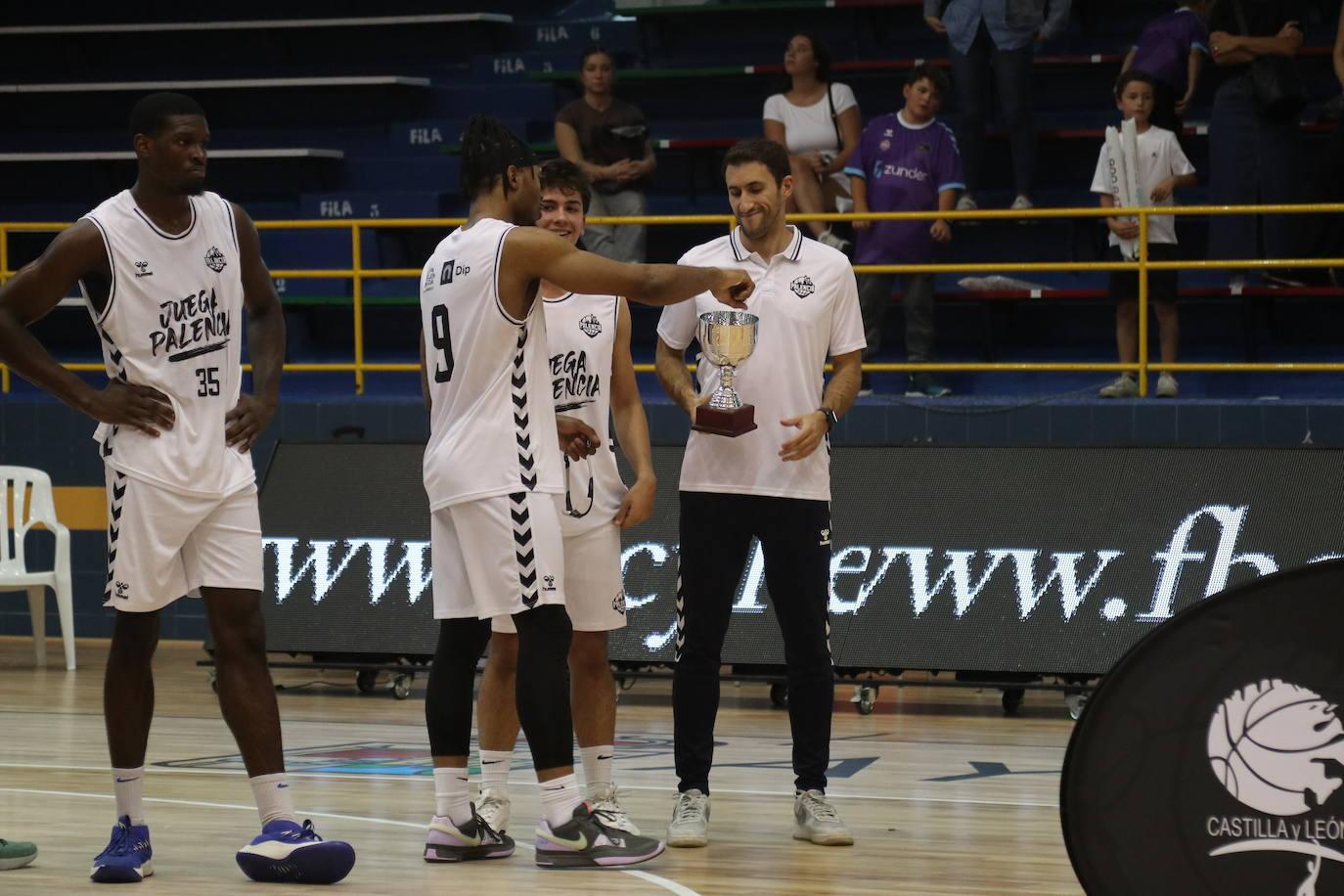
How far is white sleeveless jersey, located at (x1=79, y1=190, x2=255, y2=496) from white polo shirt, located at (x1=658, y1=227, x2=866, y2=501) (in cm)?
143

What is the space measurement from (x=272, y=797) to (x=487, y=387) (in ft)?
4.17

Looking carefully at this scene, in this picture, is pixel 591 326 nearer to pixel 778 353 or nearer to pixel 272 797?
pixel 778 353

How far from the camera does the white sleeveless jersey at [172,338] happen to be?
5340mm

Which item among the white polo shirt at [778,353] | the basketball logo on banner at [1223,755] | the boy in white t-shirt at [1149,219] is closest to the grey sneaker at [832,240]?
the boy in white t-shirt at [1149,219]

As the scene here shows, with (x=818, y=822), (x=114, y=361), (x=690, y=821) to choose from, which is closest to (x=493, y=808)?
(x=690, y=821)

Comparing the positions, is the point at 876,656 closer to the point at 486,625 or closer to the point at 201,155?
the point at 486,625

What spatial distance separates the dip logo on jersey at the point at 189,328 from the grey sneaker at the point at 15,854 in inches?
58.0

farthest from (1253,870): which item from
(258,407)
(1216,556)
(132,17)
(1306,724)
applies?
(132,17)

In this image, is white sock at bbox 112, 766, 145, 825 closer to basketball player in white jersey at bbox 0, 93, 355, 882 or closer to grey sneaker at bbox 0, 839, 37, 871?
basketball player in white jersey at bbox 0, 93, 355, 882

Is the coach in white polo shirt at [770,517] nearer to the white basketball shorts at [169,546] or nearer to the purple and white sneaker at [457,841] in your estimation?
the purple and white sneaker at [457,841]

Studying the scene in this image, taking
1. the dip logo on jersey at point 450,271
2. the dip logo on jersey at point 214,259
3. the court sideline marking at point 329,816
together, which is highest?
the dip logo on jersey at point 214,259

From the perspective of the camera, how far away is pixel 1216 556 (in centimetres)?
914

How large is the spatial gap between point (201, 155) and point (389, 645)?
506 cm

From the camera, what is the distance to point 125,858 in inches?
208
